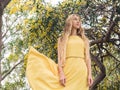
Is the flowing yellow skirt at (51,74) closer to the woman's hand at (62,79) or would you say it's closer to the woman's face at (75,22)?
the woman's hand at (62,79)

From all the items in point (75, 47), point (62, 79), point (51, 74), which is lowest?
point (62, 79)

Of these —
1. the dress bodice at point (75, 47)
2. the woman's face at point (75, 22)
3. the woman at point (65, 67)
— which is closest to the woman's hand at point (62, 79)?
the woman at point (65, 67)

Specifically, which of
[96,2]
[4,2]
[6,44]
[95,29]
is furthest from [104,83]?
[6,44]

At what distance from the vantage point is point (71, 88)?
514 centimetres

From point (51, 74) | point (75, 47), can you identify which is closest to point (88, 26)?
point (75, 47)

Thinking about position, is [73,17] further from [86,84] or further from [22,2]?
[22,2]

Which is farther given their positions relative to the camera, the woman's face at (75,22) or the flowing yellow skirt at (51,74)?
the woman's face at (75,22)

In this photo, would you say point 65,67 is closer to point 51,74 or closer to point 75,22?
point 51,74

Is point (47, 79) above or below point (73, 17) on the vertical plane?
below

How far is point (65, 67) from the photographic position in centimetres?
525

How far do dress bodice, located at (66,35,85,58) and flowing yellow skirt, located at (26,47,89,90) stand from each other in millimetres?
67

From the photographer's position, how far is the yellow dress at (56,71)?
514 centimetres

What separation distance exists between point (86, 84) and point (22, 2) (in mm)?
4294

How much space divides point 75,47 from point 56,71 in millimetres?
396
